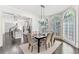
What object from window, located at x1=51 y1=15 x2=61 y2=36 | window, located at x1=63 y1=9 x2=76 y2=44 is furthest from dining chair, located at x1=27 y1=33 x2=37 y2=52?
window, located at x1=63 y1=9 x2=76 y2=44

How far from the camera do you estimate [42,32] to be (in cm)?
211

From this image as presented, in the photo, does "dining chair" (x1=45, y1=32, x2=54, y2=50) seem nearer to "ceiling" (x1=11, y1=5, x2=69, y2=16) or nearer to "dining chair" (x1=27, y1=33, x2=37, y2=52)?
"dining chair" (x1=27, y1=33, x2=37, y2=52)

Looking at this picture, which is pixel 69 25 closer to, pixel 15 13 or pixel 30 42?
pixel 30 42

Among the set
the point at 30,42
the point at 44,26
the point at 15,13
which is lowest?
the point at 30,42

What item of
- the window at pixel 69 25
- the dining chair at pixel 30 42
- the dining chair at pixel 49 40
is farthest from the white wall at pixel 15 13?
the window at pixel 69 25

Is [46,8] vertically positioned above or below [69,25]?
above

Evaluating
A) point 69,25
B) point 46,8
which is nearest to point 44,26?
point 46,8

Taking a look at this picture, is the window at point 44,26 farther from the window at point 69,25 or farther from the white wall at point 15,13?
the window at point 69,25

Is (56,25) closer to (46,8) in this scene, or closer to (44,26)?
(44,26)

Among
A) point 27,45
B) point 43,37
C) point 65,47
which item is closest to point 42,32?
Result: point 43,37

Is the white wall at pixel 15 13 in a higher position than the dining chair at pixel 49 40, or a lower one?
higher

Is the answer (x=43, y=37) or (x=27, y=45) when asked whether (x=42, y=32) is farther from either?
(x=27, y=45)

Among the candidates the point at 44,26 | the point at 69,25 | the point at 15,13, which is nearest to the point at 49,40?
the point at 44,26
